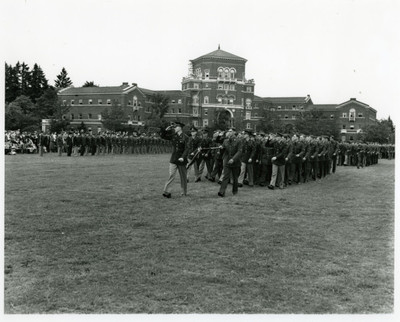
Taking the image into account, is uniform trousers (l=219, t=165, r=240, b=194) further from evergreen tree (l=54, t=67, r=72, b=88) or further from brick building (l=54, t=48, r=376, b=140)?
evergreen tree (l=54, t=67, r=72, b=88)

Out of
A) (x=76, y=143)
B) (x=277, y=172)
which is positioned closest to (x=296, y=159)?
(x=277, y=172)

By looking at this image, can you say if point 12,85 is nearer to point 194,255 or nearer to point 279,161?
point 279,161

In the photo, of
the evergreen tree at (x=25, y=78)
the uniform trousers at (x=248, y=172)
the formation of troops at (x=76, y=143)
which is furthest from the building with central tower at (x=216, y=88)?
the uniform trousers at (x=248, y=172)

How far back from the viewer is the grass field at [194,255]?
5.02 m

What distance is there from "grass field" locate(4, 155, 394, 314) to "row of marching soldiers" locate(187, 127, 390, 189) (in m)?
3.73

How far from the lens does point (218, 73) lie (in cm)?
10175

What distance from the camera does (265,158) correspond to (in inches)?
637

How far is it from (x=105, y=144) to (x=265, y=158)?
2365 cm

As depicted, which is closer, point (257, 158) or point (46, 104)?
point (257, 158)

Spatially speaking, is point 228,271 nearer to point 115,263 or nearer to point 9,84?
point 115,263

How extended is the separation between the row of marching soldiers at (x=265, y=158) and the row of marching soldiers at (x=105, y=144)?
58.5 feet

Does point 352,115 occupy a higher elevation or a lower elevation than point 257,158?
higher

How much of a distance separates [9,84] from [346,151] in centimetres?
6591

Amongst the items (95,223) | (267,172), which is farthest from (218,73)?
(95,223)
